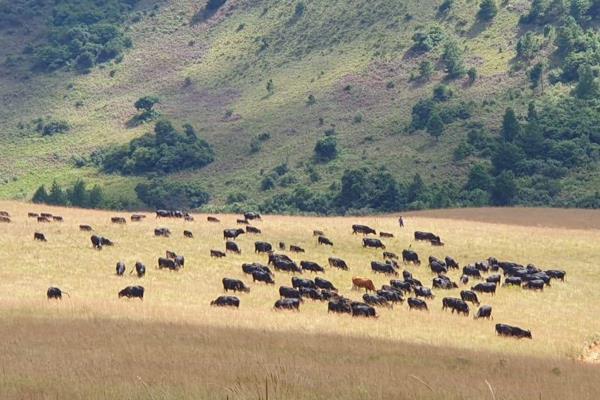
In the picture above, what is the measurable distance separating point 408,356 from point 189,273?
77.1 ft

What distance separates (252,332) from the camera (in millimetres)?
32781

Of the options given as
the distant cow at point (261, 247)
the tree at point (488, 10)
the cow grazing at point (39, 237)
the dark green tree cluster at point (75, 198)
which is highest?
the tree at point (488, 10)

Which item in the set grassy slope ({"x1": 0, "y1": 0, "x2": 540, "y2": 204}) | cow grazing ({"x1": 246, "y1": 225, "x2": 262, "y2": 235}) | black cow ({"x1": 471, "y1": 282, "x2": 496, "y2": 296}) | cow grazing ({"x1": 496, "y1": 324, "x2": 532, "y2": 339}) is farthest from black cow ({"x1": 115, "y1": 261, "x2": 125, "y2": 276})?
grassy slope ({"x1": 0, "y1": 0, "x2": 540, "y2": 204})

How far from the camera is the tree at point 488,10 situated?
173 m

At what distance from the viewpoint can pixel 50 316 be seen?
Answer: 35.1 metres

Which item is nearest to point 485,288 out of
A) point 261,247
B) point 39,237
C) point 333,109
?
point 261,247

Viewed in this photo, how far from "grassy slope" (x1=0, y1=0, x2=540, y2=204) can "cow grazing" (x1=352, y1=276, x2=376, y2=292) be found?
283 feet

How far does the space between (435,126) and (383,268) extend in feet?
298

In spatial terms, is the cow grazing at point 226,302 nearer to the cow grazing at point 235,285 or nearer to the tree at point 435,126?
the cow grazing at point 235,285

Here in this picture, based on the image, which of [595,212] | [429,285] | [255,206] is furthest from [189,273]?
[255,206]

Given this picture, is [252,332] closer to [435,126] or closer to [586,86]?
[435,126]

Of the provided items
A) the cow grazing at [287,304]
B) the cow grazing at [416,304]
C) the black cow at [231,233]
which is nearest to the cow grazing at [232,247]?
the black cow at [231,233]

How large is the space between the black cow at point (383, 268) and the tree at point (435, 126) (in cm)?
8997

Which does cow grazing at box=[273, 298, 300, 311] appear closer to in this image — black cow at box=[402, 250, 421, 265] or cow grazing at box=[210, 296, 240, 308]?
cow grazing at box=[210, 296, 240, 308]
